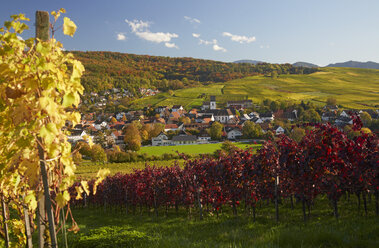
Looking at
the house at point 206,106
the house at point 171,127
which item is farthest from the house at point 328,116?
the house at point 171,127

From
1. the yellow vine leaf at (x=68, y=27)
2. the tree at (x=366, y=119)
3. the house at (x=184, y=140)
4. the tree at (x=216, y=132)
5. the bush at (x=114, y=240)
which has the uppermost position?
the yellow vine leaf at (x=68, y=27)

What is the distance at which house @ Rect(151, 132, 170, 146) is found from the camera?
294 ft

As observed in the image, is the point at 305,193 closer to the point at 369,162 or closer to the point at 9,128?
the point at 369,162

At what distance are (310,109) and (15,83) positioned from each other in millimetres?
114884

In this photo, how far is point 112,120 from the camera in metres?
136

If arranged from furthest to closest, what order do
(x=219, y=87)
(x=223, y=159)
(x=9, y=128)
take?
(x=219, y=87)
(x=223, y=159)
(x=9, y=128)

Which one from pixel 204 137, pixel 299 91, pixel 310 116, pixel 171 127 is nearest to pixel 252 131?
pixel 204 137

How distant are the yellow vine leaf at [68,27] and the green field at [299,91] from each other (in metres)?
132

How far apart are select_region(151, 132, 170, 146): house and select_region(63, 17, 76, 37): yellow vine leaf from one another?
87.4 metres

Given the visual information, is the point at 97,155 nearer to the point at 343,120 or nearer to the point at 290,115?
the point at 290,115

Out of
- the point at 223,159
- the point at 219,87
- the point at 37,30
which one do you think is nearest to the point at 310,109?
the point at 219,87

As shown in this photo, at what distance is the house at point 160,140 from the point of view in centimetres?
8968

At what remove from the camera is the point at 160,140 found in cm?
9056

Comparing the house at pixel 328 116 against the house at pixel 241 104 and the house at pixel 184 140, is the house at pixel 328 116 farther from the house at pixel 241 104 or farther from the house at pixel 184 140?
the house at pixel 184 140
